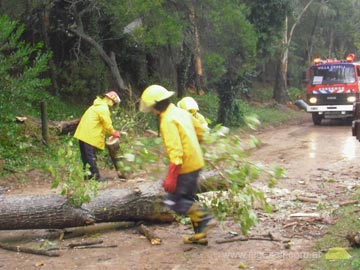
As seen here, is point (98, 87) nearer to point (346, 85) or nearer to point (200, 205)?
point (346, 85)

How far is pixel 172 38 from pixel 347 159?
597 centimetres

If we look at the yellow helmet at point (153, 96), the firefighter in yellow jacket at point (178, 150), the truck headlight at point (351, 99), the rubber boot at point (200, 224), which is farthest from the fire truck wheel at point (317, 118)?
the yellow helmet at point (153, 96)

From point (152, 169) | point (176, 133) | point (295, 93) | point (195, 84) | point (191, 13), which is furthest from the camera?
point (295, 93)

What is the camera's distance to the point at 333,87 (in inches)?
872

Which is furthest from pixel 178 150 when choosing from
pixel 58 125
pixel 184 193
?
pixel 58 125

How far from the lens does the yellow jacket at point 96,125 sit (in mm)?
9734

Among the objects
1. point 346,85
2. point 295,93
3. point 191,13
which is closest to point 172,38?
point 191,13

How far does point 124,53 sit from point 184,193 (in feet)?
52.0

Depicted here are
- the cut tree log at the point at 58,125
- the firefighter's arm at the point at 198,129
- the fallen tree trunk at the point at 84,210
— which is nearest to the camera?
the firefighter's arm at the point at 198,129

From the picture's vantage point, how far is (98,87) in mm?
20375

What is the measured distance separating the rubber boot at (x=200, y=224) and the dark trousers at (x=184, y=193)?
0.44 ft

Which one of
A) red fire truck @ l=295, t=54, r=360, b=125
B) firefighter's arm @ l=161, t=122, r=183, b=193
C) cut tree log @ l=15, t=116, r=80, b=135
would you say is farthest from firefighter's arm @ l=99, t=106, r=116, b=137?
red fire truck @ l=295, t=54, r=360, b=125

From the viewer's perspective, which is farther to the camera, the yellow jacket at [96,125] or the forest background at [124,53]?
the forest background at [124,53]

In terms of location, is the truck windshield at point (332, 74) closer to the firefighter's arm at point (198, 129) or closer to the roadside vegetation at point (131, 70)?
the roadside vegetation at point (131, 70)
